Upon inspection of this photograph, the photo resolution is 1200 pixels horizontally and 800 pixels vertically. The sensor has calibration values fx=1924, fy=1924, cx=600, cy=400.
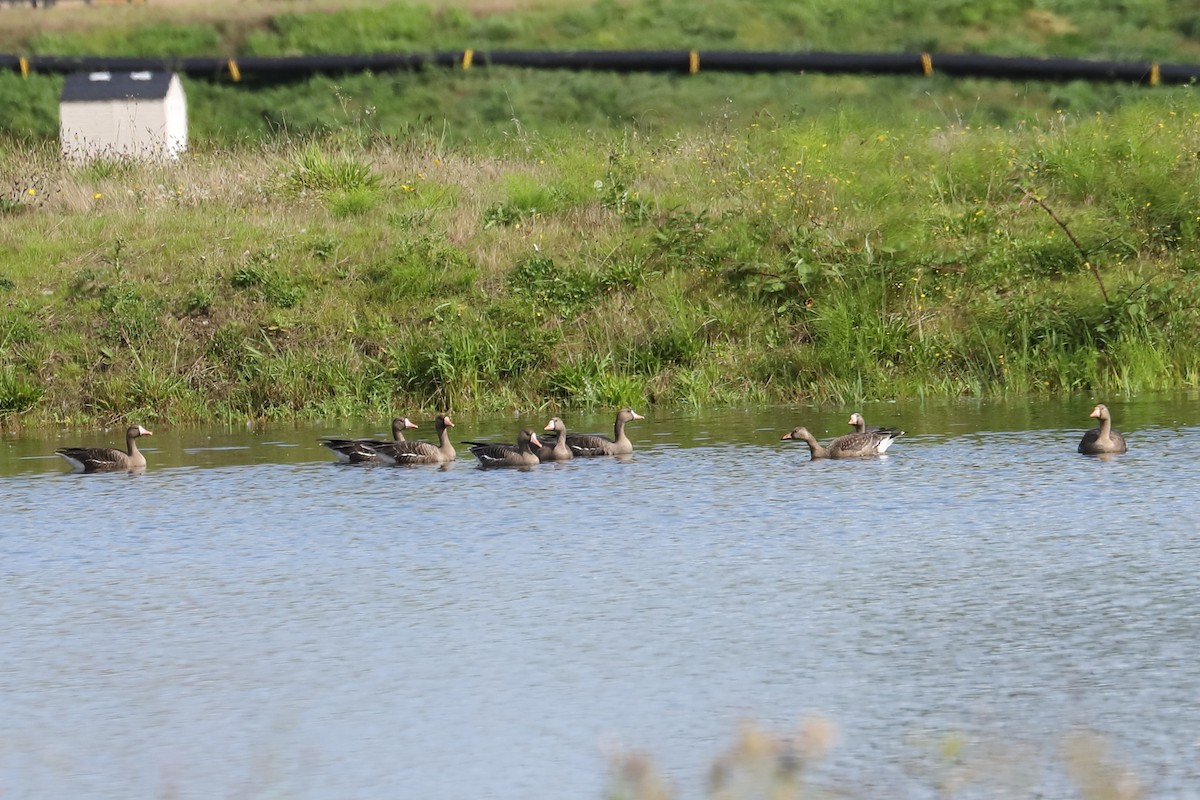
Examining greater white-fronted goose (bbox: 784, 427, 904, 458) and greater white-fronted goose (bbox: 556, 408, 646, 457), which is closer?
greater white-fronted goose (bbox: 784, 427, 904, 458)

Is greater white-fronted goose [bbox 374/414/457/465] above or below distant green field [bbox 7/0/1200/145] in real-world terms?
below

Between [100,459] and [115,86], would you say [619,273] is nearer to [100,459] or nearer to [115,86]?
[100,459]

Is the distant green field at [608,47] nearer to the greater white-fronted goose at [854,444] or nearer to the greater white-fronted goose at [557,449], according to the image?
the greater white-fronted goose at [557,449]

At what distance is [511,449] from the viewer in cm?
1872

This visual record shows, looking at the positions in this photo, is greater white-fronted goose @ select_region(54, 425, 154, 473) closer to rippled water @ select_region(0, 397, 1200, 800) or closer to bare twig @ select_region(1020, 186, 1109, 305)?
rippled water @ select_region(0, 397, 1200, 800)

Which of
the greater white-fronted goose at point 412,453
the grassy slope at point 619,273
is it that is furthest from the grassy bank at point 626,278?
the greater white-fronted goose at point 412,453

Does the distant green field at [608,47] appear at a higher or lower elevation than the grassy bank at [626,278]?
higher

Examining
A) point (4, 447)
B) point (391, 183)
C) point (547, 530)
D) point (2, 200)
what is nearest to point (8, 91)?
point (2, 200)

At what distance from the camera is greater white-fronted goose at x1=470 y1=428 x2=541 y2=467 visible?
18.6 meters

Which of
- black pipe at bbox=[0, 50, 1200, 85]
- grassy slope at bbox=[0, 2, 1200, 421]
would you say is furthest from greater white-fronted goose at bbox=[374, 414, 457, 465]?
black pipe at bbox=[0, 50, 1200, 85]

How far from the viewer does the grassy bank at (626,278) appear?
24.3 meters

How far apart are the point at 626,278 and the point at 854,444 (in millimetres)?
8349

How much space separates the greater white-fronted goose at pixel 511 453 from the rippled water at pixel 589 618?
9.3 inches

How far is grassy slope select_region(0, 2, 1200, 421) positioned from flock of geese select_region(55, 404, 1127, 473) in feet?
15.9
